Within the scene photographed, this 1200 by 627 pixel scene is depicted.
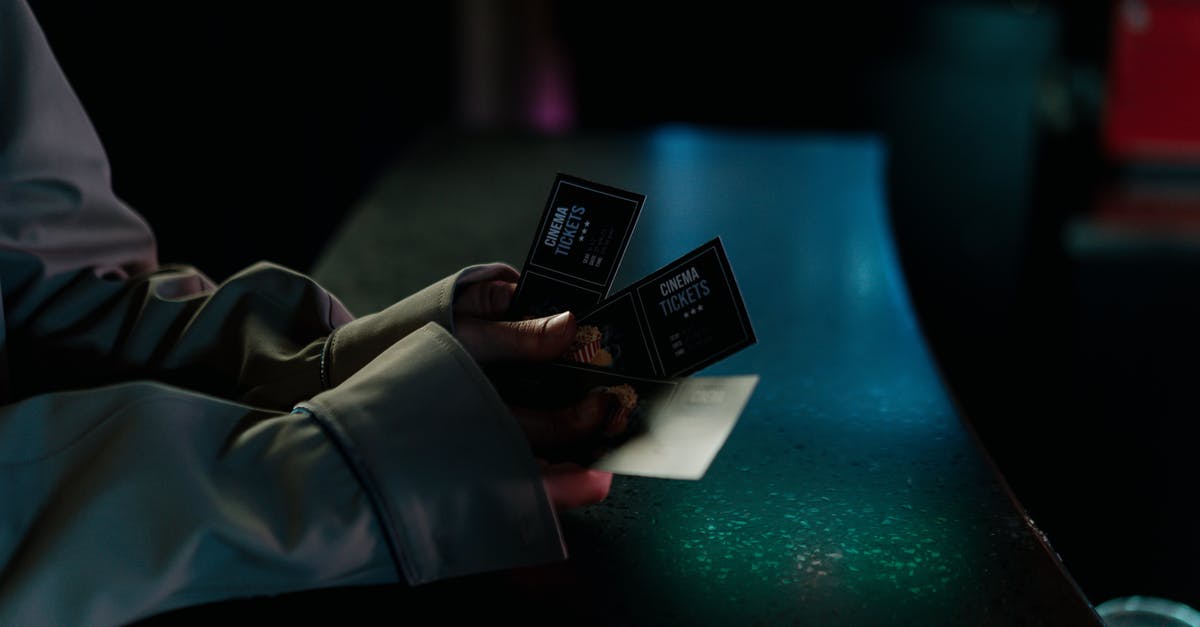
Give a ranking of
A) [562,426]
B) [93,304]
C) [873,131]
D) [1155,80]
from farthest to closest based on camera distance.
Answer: [873,131], [1155,80], [93,304], [562,426]

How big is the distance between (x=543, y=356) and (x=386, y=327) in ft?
0.35

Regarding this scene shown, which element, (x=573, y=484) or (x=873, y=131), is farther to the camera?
(x=873, y=131)

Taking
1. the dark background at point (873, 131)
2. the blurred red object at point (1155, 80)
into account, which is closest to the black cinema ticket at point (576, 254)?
the dark background at point (873, 131)

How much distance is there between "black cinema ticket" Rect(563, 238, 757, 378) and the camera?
0.73 m

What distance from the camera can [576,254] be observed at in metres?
0.76

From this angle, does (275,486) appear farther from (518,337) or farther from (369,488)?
(518,337)

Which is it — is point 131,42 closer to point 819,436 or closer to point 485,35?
point 819,436

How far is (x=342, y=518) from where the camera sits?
583 millimetres

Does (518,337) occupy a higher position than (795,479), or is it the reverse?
(518,337)

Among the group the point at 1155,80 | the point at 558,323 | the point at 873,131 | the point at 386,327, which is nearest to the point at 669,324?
the point at 558,323

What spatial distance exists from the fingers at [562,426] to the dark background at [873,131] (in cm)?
129

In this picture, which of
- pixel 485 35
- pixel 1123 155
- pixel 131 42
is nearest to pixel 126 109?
pixel 131 42

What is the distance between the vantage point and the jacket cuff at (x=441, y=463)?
0.59 meters

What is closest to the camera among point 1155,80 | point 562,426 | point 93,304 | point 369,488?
point 369,488
